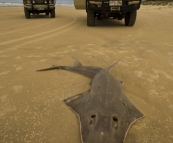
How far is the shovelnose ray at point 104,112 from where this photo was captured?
1.73m

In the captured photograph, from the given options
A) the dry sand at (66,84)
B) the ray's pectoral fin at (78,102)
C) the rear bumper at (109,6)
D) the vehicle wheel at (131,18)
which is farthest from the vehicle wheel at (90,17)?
the ray's pectoral fin at (78,102)

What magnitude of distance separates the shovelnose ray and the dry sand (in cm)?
17

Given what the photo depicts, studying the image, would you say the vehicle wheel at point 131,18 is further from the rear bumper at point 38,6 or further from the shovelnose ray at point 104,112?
the shovelnose ray at point 104,112

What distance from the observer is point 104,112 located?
78.0 inches

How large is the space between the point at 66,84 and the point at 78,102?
817 mm

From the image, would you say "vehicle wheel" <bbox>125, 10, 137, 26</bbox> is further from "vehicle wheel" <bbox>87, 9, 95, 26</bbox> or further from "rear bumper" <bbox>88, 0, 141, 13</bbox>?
"vehicle wheel" <bbox>87, 9, 95, 26</bbox>

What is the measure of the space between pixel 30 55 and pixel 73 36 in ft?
8.02

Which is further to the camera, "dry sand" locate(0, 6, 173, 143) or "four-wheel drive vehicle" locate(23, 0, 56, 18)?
"four-wheel drive vehicle" locate(23, 0, 56, 18)

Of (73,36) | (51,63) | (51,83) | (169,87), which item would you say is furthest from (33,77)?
(73,36)

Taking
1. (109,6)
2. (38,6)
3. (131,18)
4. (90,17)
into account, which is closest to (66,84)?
(109,6)

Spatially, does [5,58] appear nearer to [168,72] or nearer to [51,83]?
[51,83]

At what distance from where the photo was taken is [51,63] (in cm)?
405

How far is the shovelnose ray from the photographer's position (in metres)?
1.73

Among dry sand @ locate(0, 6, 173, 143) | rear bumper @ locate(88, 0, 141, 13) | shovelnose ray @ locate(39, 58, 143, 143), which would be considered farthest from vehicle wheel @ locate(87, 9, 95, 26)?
shovelnose ray @ locate(39, 58, 143, 143)
